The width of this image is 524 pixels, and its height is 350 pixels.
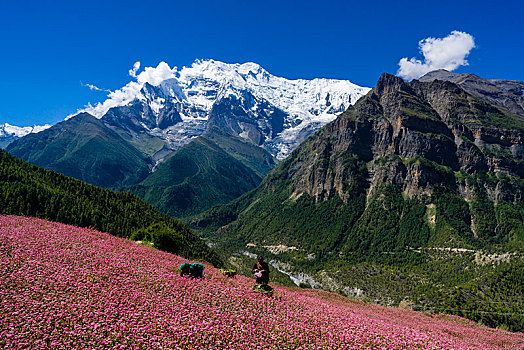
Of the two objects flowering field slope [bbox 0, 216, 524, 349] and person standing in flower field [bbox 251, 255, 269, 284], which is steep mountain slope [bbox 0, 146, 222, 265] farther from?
person standing in flower field [bbox 251, 255, 269, 284]

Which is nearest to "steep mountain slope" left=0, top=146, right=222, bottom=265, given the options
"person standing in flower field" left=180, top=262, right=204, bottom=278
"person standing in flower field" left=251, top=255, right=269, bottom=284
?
"person standing in flower field" left=180, top=262, right=204, bottom=278

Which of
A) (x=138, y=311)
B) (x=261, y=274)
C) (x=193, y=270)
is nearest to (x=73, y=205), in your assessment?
(x=193, y=270)

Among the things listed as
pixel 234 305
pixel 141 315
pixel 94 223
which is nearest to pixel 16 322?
pixel 141 315

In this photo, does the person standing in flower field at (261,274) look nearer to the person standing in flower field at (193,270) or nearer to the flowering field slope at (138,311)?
the flowering field slope at (138,311)

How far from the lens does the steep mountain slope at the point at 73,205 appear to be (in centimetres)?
5616

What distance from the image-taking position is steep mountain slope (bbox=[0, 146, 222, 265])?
2211 inches

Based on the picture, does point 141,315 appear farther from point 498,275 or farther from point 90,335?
Result: point 498,275

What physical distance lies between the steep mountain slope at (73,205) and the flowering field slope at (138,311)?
22.8 m

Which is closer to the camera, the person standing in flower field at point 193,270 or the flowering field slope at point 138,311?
the flowering field slope at point 138,311

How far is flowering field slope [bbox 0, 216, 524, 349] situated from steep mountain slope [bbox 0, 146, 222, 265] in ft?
74.9

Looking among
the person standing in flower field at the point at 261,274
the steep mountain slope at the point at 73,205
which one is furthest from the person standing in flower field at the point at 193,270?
the steep mountain slope at the point at 73,205

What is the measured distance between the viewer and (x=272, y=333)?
18828mm

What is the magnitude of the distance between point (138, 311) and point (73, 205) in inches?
2860

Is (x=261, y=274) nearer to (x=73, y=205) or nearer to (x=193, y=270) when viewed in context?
(x=193, y=270)
